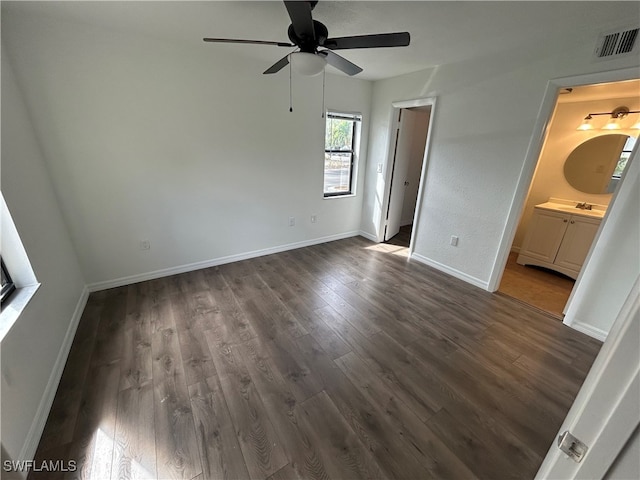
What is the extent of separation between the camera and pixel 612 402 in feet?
1.58

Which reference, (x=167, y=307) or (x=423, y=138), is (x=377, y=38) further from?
(x=423, y=138)

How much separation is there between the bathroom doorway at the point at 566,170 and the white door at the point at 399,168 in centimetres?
174

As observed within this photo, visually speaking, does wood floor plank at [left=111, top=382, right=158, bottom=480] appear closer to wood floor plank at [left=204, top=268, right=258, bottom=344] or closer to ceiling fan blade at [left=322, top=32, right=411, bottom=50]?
wood floor plank at [left=204, top=268, right=258, bottom=344]

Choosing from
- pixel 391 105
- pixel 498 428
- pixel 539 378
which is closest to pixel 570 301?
pixel 539 378

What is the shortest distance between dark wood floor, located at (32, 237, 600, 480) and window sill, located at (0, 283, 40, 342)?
0.64m

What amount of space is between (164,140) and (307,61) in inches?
74.0

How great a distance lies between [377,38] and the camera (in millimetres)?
1661

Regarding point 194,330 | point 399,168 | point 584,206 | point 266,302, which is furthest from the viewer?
point 399,168

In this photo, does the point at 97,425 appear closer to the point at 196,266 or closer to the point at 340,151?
the point at 196,266

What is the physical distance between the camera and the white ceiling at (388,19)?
181cm

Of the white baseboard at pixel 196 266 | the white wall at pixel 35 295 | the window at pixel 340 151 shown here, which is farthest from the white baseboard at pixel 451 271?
the white wall at pixel 35 295

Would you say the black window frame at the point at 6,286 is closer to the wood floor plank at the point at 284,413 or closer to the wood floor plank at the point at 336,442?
the wood floor plank at the point at 284,413

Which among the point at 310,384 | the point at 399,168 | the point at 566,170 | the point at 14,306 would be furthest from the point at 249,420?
the point at 566,170

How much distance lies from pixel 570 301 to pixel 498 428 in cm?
172
